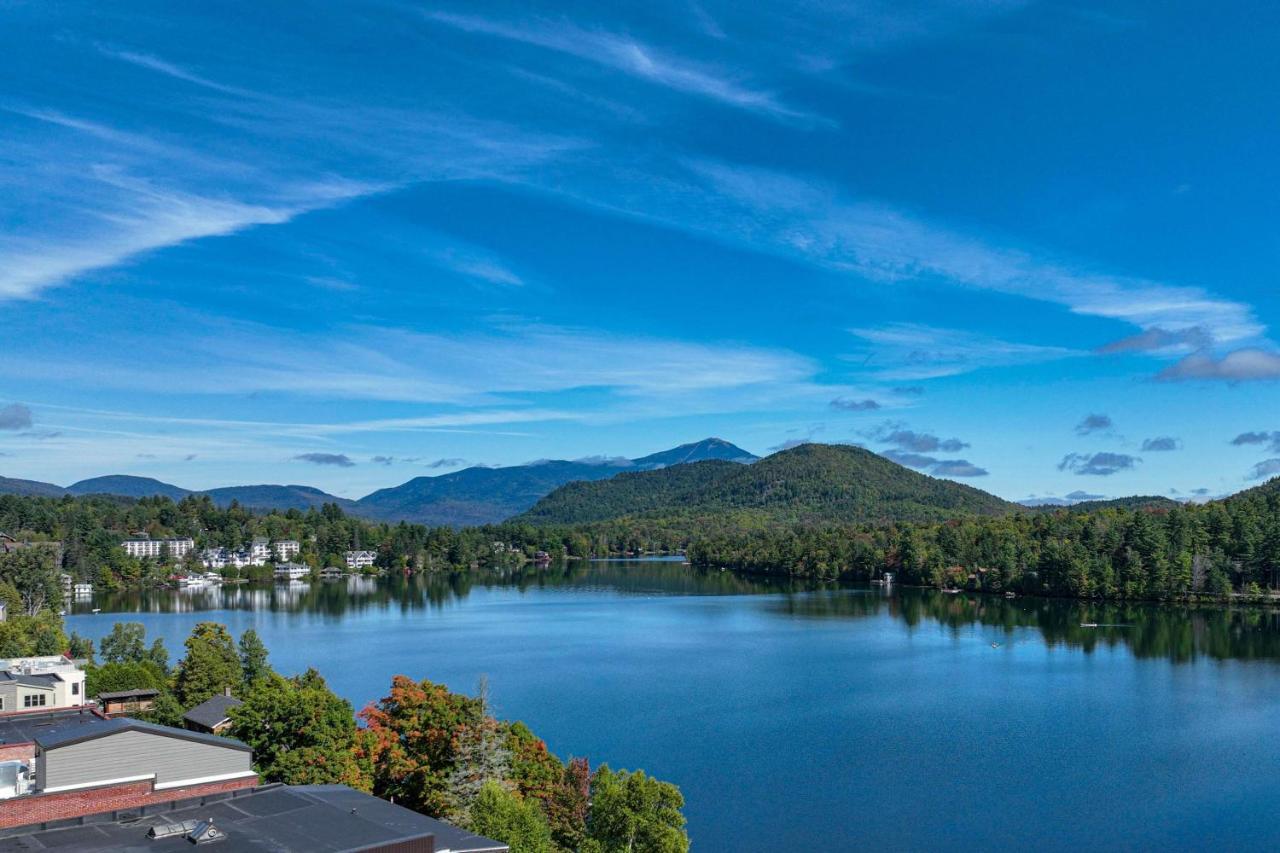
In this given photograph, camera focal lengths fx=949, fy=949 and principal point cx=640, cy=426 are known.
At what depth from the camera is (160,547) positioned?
3959 inches

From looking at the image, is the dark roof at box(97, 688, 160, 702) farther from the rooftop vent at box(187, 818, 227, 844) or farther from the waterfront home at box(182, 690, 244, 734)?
the rooftop vent at box(187, 818, 227, 844)

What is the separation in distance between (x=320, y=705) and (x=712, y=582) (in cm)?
7419

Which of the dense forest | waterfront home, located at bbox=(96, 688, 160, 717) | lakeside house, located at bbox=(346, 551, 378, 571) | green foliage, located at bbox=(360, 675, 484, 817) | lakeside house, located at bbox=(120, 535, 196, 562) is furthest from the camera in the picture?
lakeside house, located at bbox=(346, 551, 378, 571)

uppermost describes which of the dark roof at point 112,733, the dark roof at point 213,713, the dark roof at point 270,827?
the dark roof at point 112,733

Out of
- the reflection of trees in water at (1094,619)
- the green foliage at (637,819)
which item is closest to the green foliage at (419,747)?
the green foliage at (637,819)

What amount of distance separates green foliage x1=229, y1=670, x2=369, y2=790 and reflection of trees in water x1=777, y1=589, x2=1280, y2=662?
119 ft

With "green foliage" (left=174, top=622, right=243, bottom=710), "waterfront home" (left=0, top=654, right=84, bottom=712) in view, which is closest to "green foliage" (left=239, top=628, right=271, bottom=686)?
"green foliage" (left=174, top=622, right=243, bottom=710)

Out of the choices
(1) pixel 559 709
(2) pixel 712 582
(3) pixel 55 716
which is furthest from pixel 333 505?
(3) pixel 55 716

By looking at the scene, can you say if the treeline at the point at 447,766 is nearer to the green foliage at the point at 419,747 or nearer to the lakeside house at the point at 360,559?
the green foliage at the point at 419,747

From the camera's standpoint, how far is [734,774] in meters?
23.2

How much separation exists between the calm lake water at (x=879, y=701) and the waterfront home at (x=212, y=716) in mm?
8432

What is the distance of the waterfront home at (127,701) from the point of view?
81.5ft

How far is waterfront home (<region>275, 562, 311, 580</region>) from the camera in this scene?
96625 millimetres

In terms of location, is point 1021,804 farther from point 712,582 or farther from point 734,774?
point 712,582
